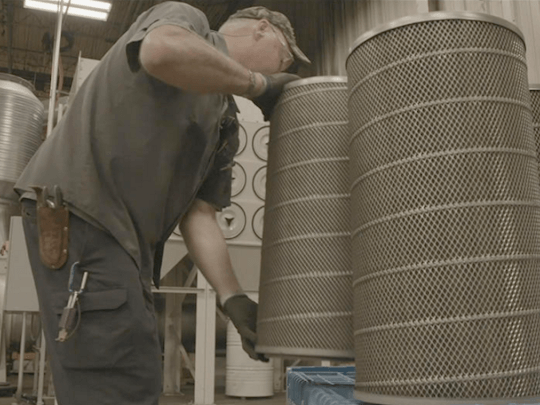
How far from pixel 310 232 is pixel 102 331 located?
21.6 inches

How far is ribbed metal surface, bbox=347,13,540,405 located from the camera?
0.98 meters

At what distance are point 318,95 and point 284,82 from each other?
0.36ft

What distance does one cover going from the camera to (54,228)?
1.34 meters

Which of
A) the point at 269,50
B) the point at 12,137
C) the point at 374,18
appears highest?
the point at 374,18

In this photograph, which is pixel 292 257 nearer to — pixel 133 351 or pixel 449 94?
pixel 133 351

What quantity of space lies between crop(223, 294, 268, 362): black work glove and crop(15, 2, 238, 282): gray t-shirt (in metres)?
0.27

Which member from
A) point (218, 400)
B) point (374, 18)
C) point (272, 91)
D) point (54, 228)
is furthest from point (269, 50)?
point (374, 18)

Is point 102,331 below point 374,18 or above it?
below

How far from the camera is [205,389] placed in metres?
4.55

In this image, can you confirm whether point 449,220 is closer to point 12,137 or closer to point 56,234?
point 56,234

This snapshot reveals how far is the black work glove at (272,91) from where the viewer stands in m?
1.43

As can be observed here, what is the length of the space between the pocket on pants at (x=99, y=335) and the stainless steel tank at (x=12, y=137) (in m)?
4.59

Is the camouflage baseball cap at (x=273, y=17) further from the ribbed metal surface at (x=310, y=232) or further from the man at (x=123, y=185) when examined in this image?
the ribbed metal surface at (x=310, y=232)

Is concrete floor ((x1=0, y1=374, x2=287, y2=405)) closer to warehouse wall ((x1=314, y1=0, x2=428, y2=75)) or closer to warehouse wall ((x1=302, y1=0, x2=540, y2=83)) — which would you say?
warehouse wall ((x1=302, y1=0, x2=540, y2=83))
